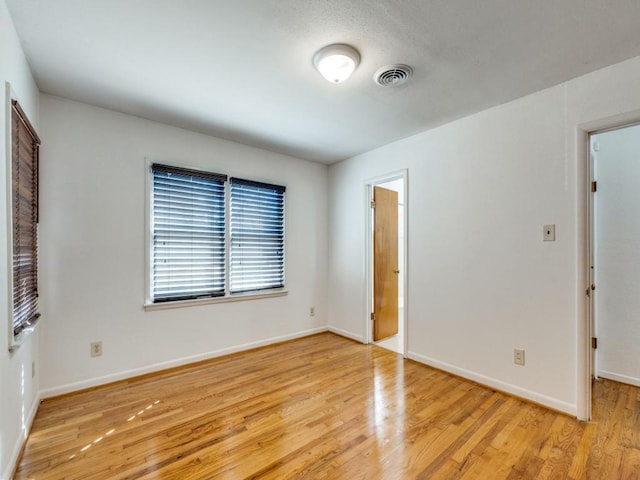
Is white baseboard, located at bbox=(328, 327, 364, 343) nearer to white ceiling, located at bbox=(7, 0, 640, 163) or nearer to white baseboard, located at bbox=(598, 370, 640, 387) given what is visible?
white baseboard, located at bbox=(598, 370, 640, 387)

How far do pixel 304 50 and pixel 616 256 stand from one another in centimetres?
320

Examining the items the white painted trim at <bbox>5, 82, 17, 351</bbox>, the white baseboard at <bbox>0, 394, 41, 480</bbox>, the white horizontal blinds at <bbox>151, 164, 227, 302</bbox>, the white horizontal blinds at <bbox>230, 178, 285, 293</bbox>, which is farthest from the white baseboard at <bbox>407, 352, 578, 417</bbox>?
the white painted trim at <bbox>5, 82, 17, 351</bbox>

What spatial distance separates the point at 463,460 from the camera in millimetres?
1693

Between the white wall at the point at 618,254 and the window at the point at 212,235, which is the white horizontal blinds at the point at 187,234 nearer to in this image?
the window at the point at 212,235

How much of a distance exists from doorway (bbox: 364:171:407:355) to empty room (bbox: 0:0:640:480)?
9cm

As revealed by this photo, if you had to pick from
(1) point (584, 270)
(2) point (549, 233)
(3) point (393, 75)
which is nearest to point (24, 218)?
(3) point (393, 75)

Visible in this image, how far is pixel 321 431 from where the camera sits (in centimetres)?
196

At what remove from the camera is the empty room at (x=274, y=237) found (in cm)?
165

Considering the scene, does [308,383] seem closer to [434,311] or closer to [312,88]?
[434,311]

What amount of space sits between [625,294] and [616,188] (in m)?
0.96

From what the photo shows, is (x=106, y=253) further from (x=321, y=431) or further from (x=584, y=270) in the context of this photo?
(x=584, y=270)

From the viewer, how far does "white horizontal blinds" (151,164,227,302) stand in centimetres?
291

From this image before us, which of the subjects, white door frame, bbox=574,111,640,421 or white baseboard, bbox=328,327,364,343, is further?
white baseboard, bbox=328,327,364,343

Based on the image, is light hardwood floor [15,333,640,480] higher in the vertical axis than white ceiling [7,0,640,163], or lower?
lower
